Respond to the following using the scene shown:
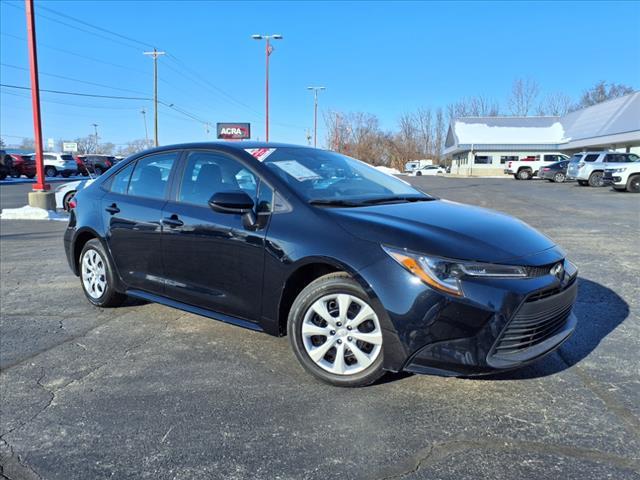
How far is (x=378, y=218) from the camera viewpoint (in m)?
3.27

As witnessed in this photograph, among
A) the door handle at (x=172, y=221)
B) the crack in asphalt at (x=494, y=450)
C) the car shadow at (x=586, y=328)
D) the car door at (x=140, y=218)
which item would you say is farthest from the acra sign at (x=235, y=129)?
the crack in asphalt at (x=494, y=450)

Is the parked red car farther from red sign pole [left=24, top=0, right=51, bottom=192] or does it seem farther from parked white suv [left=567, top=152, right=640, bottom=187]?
parked white suv [left=567, top=152, right=640, bottom=187]

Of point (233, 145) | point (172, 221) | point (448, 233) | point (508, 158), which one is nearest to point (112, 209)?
point (172, 221)

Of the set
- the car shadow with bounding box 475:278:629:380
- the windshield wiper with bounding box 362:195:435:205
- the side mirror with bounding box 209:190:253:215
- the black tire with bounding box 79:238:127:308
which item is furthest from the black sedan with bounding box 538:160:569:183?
the side mirror with bounding box 209:190:253:215

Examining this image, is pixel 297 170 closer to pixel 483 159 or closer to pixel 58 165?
pixel 58 165

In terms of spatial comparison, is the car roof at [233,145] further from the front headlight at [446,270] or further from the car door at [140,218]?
the front headlight at [446,270]

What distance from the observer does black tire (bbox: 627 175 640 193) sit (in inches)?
848

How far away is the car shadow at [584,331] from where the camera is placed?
344 cm

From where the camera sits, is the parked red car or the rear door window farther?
the parked red car

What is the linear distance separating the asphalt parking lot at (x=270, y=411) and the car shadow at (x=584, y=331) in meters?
0.02

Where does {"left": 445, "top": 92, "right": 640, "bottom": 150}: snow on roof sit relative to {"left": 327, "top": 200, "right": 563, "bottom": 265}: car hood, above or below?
above

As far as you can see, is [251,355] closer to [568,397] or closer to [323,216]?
[323,216]

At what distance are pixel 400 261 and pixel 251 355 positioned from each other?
58.9 inches

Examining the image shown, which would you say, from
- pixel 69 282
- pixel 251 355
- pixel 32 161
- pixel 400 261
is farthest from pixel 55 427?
pixel 32 161
